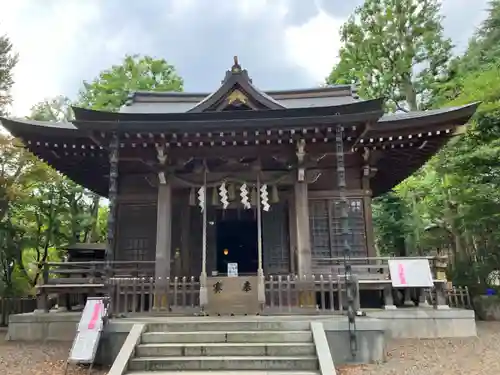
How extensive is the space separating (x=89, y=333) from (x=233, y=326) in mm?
2441

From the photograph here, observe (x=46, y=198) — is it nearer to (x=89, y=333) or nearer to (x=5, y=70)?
(x=5, y=70)

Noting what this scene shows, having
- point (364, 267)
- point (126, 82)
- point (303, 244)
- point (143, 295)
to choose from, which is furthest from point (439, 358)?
point (126, 82)

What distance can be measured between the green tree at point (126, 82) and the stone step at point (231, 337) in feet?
58.8

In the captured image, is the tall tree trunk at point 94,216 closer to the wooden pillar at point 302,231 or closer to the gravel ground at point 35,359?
the gravel ground at point 35,359

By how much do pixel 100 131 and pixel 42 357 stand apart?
15.3ft

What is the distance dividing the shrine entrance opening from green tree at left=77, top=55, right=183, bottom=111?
12.3 m

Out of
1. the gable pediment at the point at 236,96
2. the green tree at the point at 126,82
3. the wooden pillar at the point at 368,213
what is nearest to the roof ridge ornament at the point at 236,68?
the gable pediment at the point at 236,96

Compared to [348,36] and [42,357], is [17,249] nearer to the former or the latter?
[42,357]

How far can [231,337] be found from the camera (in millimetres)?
6652

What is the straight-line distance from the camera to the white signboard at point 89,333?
6.24 m

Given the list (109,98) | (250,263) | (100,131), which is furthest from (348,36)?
(100,131)

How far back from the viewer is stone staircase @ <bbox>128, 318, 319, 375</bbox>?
6020 millimetres

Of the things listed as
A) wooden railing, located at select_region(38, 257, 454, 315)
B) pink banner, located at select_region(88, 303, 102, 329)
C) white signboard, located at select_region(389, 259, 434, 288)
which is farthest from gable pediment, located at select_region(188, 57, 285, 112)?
pink banner, located at select_region(88, 303, 102, 329)

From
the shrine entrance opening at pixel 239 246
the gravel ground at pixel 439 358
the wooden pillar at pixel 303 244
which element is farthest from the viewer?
the shrine entrance opening at pixel 239 246
